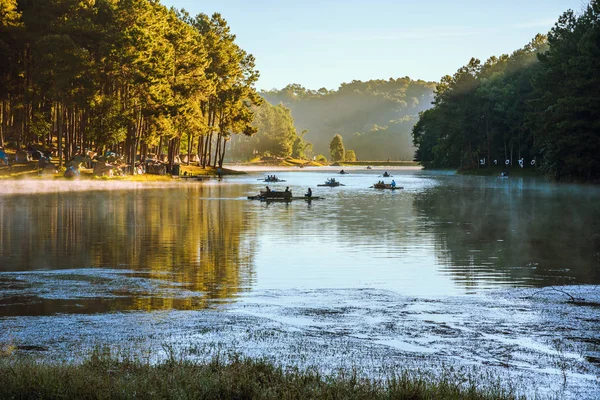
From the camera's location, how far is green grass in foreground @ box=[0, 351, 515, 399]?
10.5 metres

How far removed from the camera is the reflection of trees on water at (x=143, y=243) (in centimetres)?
2195

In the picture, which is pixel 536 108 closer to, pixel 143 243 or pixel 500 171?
pixel 500 171

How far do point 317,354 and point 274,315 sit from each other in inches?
144

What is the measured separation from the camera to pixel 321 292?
2111cm

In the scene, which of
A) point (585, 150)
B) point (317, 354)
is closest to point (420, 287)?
point (317, 354)

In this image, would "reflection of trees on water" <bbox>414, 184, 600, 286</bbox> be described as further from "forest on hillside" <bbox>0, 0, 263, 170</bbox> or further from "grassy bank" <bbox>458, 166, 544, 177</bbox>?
"grassy bank" <bbox>458, 166, 544, 177</bbox>

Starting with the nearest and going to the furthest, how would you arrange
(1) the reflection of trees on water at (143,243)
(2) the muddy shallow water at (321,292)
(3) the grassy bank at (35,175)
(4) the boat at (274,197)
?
(2) the muddy shallow water at (321,292), (1) the reflection of trees on water at (143,243), (4) the boat at (274,197), (3) the grassy bank at (35,175)

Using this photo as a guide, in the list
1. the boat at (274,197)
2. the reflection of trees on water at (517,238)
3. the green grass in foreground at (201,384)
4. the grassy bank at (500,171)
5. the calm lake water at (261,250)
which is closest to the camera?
the green grass in foreground at (201,384)

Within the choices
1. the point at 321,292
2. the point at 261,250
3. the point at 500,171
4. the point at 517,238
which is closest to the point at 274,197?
the point at 517,238

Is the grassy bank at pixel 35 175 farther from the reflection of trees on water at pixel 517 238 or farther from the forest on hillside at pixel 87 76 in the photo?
the reflection of trees on water at pixel 517 238

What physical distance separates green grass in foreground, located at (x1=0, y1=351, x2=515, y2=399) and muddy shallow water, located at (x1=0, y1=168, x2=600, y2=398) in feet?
5.11

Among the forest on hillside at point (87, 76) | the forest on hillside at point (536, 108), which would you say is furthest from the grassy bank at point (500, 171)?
the forest on hillside at point (87, 76)

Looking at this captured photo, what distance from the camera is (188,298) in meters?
19.6

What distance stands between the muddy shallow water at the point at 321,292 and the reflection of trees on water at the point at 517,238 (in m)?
0.12
